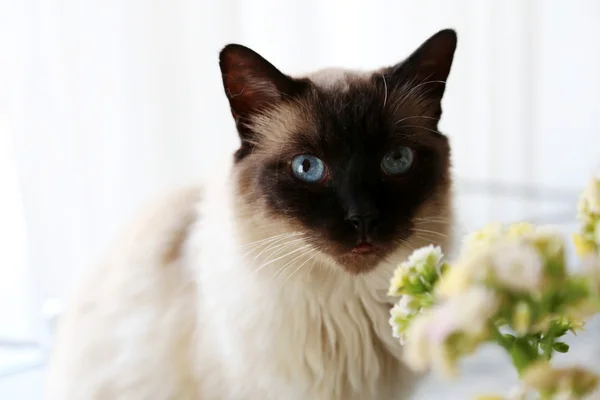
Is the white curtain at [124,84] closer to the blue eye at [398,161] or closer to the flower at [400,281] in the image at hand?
the blue eye at [398,161]

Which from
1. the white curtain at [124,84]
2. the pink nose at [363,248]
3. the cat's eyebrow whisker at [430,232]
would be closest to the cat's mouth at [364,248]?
the pink nose at [363,248]

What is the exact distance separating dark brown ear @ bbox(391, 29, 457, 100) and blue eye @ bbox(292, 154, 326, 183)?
0.20 m

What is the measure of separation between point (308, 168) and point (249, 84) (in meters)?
0.17

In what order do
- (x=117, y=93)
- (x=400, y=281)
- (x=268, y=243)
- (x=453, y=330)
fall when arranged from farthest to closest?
1. (x=117, y=93)
2. (x=268, y=243)
3. (x=400, y=281)
4. (x=453, y=330)

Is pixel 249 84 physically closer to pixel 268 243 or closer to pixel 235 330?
pixel 268 243

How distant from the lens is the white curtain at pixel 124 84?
1.33m

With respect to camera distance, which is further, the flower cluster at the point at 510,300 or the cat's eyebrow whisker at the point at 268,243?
the cat's eyebrow whisker at the point at 268,243

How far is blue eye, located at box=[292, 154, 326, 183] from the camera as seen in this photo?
3.14ft

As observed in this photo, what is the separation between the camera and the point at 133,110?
56.9 inches

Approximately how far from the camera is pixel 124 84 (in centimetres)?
142

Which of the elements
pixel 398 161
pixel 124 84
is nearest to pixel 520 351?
pixel 398 161

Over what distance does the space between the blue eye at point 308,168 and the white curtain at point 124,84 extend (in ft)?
1.95

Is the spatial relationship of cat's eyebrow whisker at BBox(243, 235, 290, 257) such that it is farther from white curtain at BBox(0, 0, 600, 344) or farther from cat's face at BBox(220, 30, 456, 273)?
white curtain at BBox(0, 0, 600, 344)

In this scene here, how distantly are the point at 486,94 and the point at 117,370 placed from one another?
1.44m
